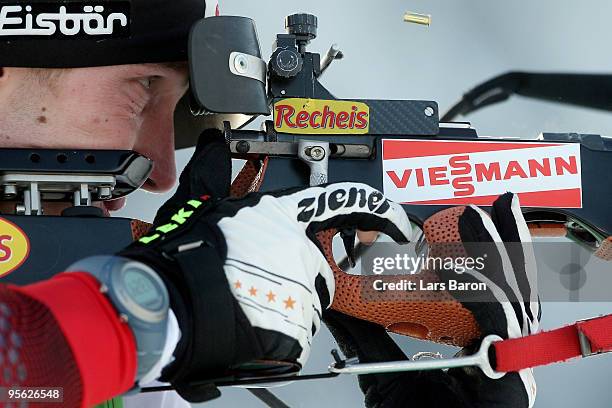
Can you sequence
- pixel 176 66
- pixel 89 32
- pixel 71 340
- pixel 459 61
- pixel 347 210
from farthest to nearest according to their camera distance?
pixel 459 61
pixel 176 66
pixel 89 32
pixel 347 210
pixel 71 340

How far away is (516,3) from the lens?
2.25 meters

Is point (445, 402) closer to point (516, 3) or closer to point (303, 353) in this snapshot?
point (303, 353)

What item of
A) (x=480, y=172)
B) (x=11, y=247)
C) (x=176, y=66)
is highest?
(x=176, y=66)

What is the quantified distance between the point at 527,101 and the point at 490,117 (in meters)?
0.08

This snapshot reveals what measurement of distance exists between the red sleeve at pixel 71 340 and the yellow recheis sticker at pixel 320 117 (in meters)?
0.59

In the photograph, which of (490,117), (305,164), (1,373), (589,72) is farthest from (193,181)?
(589,72)

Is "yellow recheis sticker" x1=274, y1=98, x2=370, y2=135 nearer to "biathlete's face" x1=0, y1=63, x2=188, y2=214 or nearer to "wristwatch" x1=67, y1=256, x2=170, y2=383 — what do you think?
"biathlete's face" x1=0, y1=63, x2=188, y2=214

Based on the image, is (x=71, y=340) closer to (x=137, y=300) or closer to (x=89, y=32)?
(x=137, y=300)

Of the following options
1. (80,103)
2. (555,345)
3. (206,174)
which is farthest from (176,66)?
(555,345)

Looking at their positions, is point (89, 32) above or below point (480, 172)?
above

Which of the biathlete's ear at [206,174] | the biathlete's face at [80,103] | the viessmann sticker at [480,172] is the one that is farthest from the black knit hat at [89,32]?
the viessmann sticker at [480,172]

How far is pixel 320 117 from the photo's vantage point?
4.98 ft

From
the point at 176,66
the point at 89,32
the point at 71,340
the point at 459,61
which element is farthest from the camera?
the point at 459,61

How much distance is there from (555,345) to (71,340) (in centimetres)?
63
